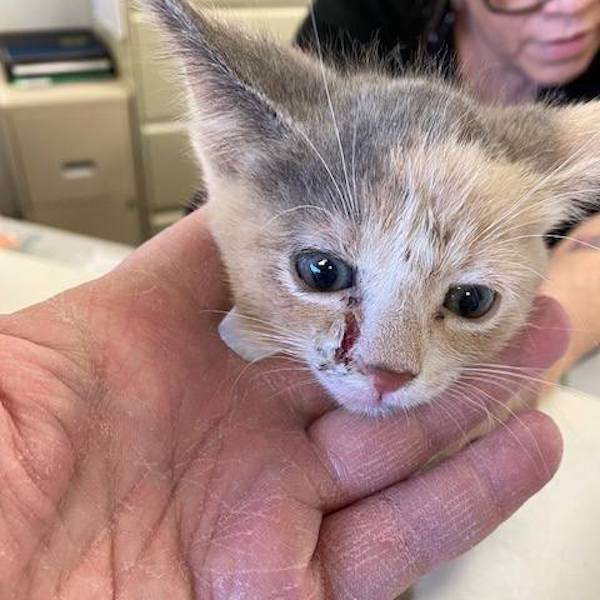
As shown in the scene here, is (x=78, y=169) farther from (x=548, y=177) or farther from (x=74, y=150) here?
(x=548, y=177)

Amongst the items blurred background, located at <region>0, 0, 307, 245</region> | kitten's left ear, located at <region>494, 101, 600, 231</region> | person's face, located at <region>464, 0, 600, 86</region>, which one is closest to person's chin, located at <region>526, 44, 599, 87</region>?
person's face, located at <region>464, 0, 600, 86</region>

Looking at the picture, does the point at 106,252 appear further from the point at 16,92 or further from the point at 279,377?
the point at 16,92

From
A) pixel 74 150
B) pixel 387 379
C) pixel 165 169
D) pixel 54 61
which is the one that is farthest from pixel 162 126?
pixel 387 379

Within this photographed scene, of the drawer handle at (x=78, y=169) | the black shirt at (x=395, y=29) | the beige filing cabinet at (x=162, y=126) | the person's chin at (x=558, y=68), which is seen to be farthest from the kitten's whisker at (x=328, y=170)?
the drawer handle at (x=78, y=169)

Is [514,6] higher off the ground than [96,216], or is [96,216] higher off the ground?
[514,6]

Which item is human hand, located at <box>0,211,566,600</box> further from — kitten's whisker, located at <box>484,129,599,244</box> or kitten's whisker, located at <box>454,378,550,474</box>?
kitten's whisker, located at <box>484,129,599,244</box>

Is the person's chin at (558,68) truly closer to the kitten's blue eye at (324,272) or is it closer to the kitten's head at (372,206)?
the kitten's head at (372,206)
